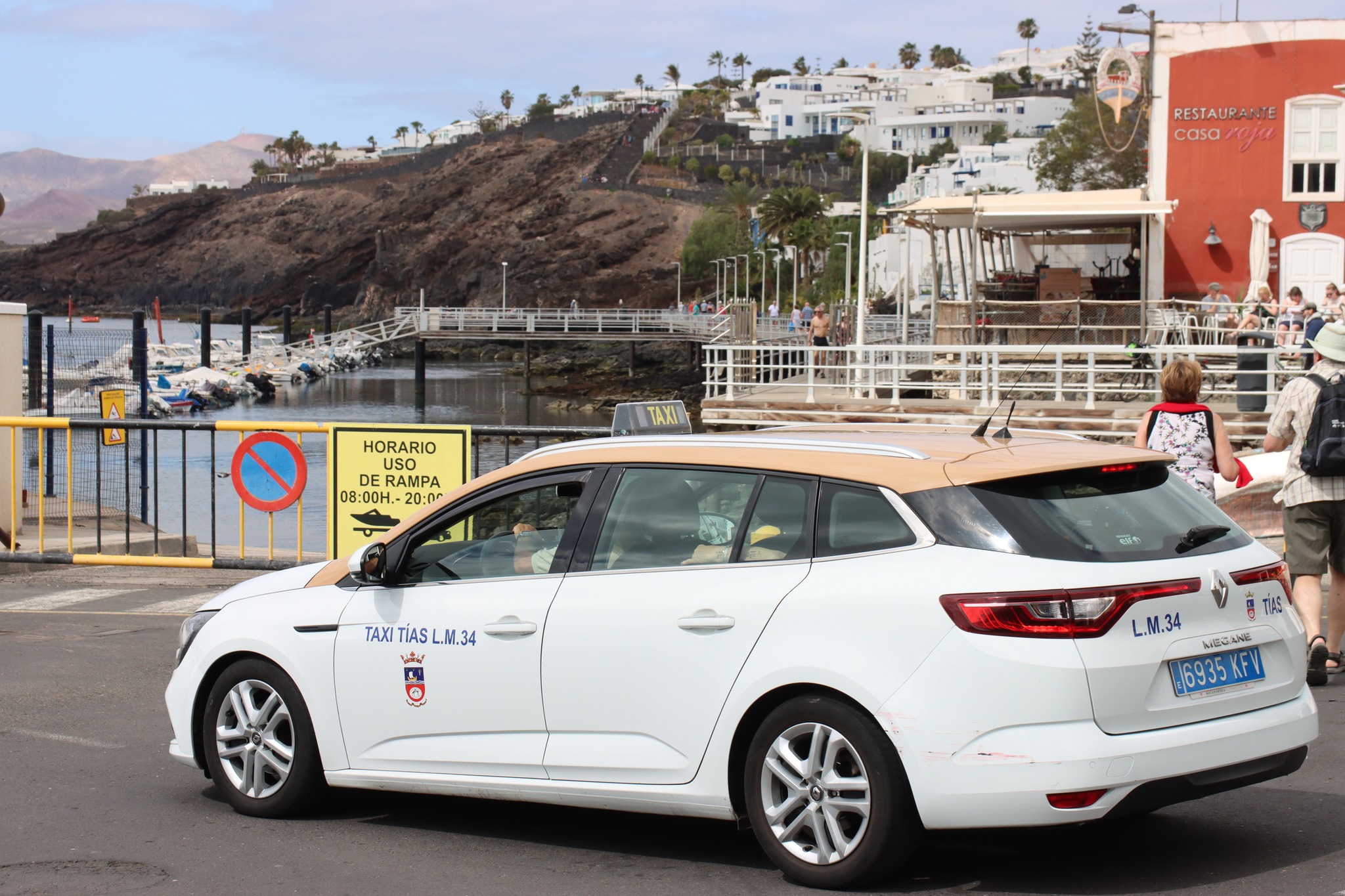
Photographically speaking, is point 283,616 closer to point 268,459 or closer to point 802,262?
point 268,459

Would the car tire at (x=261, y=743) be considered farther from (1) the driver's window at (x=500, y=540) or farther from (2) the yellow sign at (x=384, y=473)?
(2) the yellow sign at (x=384, y=473)

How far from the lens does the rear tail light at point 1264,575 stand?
4648mm

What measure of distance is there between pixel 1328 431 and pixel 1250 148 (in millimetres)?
25736

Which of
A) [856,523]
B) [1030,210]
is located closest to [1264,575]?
[856,523]

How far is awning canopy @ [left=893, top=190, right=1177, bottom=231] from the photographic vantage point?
25188 millimetres

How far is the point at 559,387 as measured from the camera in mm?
86188

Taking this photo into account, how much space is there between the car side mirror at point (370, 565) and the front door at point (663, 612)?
847 mm

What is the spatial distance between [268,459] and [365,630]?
25.5 feet

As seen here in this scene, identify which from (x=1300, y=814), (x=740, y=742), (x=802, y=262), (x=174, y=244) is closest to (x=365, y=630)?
(x=740, y=742)

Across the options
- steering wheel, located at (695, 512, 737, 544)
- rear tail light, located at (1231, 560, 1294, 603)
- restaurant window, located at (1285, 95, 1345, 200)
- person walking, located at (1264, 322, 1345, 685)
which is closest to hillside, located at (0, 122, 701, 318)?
restaurant window, located at (1285, 95, 1345, 200)

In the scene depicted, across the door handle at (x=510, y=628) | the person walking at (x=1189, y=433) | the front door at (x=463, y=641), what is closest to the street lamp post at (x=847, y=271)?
the person walking at (x=1189, y=433)

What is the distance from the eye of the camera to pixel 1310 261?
99.6 ft

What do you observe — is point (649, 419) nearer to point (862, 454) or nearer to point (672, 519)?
point (672, 519)

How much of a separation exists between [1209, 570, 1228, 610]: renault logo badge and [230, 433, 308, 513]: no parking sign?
9645 millimetres
